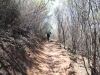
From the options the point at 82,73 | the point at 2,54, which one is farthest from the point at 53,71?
the point at 2,54

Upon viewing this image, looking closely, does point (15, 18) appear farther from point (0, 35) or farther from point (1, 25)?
point (0, 35)

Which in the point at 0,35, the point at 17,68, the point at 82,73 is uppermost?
the point at 0,35

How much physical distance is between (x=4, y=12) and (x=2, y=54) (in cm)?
376

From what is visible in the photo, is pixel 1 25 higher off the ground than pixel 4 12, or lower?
lower

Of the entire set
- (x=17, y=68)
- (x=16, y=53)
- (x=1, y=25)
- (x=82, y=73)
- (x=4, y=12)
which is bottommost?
(x=82, y=73)

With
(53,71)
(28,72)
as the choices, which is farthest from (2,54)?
(53,71)

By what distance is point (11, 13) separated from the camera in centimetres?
1148

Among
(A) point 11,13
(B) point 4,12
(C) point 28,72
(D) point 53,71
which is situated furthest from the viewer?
(A) point 11,13

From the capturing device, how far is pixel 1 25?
1055 centimetres

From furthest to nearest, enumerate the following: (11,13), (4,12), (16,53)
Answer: (11,13) → (4,12) → (16,53)

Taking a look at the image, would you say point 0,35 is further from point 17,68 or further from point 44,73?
point 44,73

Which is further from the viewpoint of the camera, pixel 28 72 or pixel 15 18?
pixel 15 18

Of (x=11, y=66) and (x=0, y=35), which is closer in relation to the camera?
(x=11, y=66)

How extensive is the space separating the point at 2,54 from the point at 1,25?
344cm
